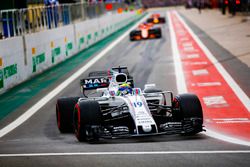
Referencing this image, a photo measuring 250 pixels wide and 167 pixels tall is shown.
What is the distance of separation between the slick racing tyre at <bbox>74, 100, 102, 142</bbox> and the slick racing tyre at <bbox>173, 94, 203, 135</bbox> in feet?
4.66

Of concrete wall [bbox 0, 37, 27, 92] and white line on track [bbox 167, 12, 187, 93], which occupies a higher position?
concrete wall [bbox 0, 37, 27, 92]

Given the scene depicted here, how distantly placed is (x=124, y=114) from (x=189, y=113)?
118cm

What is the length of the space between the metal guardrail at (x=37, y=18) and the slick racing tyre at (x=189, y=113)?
33.1 feet

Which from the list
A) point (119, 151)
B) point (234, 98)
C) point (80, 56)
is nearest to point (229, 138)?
point (119, 151)

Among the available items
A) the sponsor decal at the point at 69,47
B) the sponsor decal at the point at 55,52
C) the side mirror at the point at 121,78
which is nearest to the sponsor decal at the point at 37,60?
the sponsor decal at the point at 55,52

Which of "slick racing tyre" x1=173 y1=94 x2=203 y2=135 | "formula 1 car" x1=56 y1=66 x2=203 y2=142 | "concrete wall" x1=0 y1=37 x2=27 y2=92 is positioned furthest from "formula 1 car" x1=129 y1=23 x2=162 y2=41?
"slick racing tyre" x1=173 y1=94 x2=203 y2=135

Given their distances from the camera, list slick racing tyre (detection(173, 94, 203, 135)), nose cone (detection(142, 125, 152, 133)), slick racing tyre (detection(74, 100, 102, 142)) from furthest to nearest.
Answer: slick racing tyre (detection(173, 94, 203, 135)), slick racing tyre (detection(74, 100, 102, 142)), nose cone (detection(142, 125, 152, 133))

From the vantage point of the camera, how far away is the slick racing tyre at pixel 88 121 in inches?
422

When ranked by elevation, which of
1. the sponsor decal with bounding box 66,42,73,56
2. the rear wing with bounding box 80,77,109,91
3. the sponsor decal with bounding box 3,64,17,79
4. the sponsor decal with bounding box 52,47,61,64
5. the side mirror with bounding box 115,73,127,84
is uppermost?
the side mirror with bounding box 115,73,127,84

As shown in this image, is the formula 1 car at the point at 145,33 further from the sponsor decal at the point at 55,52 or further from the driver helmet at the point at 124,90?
the driver helmet at the point at 124,90

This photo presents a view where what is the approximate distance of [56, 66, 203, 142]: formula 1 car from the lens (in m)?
10.8

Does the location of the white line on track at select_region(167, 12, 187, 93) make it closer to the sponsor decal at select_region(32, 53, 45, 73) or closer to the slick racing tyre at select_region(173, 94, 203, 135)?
the sponsor decal at select_region(32, 53, 45, 73)

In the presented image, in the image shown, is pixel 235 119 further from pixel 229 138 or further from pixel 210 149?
pixel 210 149

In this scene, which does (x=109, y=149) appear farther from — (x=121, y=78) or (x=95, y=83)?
(x=95, y=83)
